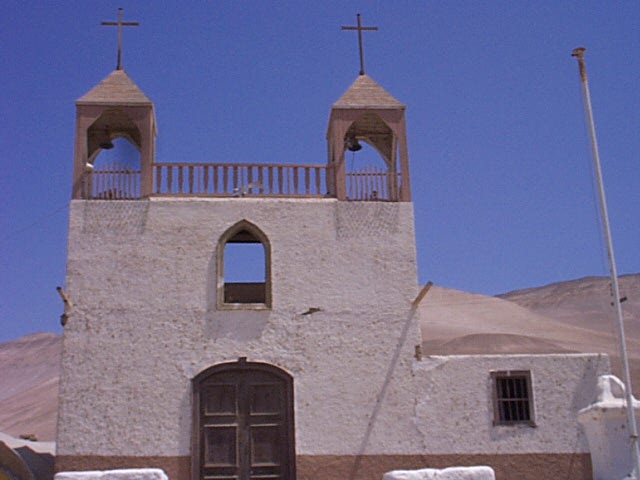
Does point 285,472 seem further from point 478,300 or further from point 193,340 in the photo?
point 478,300

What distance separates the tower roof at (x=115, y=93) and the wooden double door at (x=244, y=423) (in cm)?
588

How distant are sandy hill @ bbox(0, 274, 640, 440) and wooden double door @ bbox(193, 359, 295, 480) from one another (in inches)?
849

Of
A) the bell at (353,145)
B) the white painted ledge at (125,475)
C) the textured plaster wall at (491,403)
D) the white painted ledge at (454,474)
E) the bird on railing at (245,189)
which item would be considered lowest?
the white painted ledge at (454,474)

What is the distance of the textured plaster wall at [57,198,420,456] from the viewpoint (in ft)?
51.9

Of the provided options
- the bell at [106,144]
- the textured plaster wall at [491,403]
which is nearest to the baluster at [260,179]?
the bell at [106,144]

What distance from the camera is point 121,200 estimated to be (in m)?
16.9

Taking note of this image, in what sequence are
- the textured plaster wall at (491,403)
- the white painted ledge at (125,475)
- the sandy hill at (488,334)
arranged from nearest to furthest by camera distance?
1. the white painted ledge at (125,475)
2. the textured plaster wall at (491,403)
3. the sandy hill at (488,334)

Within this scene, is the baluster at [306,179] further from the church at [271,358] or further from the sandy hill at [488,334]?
the sandy hill at [488,334]

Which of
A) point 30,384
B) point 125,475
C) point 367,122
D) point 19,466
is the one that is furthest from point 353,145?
point 30,384

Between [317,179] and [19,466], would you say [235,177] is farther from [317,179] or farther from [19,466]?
[19,466]

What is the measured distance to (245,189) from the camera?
17.4m

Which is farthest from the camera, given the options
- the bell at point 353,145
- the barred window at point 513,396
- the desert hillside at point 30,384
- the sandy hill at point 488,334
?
the sandy hill at point 488,334

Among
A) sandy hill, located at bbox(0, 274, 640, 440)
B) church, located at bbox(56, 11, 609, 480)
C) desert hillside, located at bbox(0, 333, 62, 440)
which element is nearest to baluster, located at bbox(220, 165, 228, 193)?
church, located at bbox(56, 11, 609, 480)

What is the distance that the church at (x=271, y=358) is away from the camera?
51.9ft
